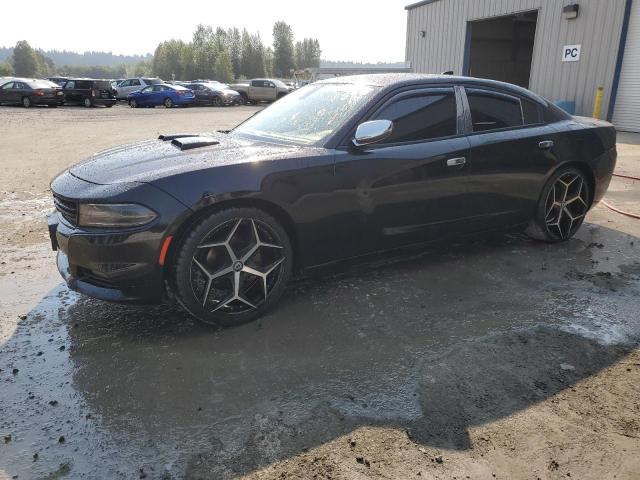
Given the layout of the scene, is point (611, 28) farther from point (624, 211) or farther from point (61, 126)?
point (61, 126)

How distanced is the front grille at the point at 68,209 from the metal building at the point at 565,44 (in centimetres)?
1584

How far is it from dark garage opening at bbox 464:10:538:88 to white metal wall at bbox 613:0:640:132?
7.42 m

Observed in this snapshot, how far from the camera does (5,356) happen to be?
3.07 metres

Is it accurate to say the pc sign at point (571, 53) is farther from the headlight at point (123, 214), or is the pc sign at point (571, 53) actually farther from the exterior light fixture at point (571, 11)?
the headlight at point (123, 214)

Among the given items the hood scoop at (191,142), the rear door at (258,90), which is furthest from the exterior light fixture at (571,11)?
the rear door at (258,90)

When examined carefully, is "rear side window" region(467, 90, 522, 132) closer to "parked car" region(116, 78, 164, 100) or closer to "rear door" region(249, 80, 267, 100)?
"rear door" region(249, 80, 267, 100)

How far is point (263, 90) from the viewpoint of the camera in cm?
3300

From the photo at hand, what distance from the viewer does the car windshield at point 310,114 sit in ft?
12.4

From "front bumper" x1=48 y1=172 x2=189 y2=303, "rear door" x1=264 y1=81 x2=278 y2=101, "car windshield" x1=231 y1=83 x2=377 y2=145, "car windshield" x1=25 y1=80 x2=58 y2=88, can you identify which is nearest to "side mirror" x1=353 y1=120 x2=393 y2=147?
"car windshield" x1=231 y1=83 x2=377 y2=145

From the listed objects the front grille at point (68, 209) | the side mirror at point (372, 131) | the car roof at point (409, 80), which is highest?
the car roof at point (409, 80)

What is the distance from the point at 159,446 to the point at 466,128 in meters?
3.20

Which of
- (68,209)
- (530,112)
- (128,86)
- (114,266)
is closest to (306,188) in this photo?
(114,266)

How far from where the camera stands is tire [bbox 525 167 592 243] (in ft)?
15.7

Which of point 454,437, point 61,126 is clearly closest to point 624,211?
point 454,437
